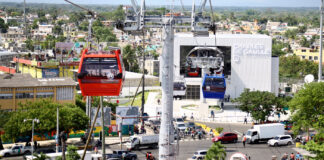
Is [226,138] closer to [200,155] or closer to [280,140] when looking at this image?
[280,140]

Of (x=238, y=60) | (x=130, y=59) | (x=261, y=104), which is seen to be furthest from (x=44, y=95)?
(x=130, y=59)

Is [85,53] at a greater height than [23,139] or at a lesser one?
greater

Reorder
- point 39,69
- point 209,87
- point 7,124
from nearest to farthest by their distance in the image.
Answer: point 7,124, point 209,87, point 39,69

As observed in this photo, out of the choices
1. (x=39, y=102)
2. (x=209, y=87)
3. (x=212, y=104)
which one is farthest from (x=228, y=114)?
(x=39, y=102)

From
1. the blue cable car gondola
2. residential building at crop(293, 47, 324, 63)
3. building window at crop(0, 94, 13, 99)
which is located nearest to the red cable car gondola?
the blue cable car gondola

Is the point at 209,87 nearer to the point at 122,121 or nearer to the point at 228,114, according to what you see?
the point at 122,121

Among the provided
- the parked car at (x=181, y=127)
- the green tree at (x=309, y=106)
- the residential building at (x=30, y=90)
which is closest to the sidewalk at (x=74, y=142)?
the residential building at (x=30, y=90)

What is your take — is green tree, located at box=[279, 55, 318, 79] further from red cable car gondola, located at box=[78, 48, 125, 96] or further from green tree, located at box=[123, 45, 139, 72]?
red cable car gondola, located at box=[78, 48, 125, 96]

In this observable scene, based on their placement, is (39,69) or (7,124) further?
(39,69)
